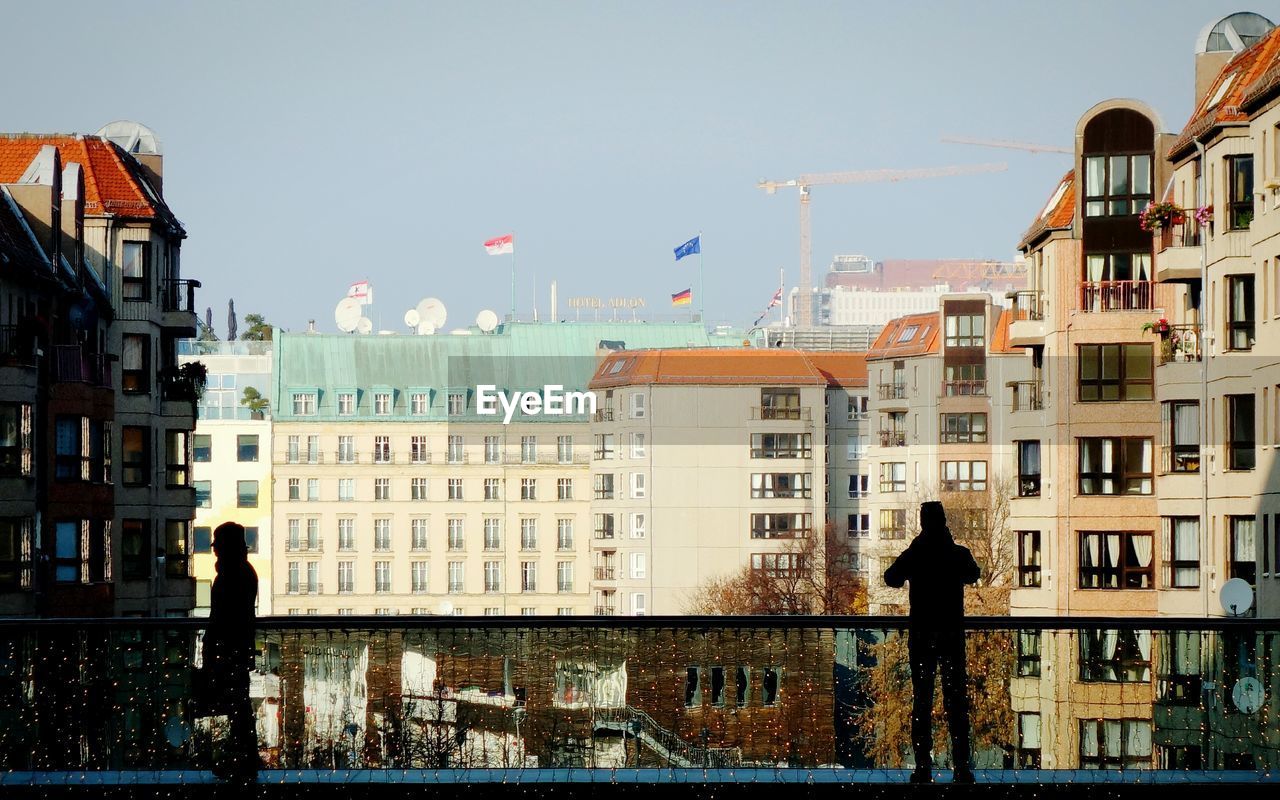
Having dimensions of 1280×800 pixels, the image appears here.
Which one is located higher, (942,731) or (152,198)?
(152,198)

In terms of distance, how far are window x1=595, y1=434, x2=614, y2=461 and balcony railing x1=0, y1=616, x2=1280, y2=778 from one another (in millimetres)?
130428

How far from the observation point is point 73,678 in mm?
23609

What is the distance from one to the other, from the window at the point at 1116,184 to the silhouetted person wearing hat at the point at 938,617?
44.6 m

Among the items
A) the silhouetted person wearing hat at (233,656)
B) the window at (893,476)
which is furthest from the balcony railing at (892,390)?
the silhouetted person wearing hat at (233,656)

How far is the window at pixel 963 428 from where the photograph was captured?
12531 centimetres

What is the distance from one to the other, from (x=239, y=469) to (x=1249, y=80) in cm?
11432

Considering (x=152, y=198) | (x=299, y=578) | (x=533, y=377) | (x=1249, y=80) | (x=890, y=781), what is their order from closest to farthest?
1. (x=890, y=781)
2. (x=1249, y=80)
3. (x=152, y=198)
4. (x=299, y=578)
5. (x=533, y=377)

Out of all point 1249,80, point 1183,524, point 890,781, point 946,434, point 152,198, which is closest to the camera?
point 890,781

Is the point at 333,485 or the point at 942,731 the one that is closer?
the point at 942,731

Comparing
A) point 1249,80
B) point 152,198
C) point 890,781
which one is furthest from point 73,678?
point 152,198

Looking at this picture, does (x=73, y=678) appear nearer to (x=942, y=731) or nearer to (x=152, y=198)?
(x=942, y=731)

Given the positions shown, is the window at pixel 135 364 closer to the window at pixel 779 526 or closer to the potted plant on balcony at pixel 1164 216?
the potted plant on balcony at pixel 1164 216

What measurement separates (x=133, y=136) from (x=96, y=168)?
10.4 meters

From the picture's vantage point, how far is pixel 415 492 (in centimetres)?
16000
